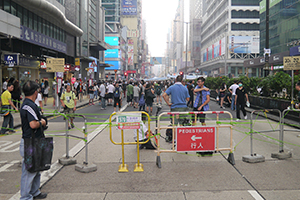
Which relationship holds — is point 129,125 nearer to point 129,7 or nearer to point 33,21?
point 33,21

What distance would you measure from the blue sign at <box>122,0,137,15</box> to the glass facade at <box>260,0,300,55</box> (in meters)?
98.8

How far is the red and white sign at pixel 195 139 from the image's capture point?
20.6ft

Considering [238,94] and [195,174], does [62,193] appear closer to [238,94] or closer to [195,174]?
[195,174]

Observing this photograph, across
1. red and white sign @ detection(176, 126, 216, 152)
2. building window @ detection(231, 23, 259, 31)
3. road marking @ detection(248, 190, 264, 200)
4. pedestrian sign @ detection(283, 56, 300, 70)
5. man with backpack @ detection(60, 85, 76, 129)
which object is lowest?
road marking @ detection(248, 190, 264, 200)

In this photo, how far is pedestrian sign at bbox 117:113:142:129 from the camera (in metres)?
6.09

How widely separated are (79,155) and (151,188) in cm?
298

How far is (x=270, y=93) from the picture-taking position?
53.9ft

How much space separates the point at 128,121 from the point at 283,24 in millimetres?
42450

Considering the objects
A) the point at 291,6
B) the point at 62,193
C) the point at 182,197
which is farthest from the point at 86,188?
the point at 291,6

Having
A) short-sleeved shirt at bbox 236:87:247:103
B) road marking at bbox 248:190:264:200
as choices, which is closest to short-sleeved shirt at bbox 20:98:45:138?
road marking at bbox 248:190:264:200

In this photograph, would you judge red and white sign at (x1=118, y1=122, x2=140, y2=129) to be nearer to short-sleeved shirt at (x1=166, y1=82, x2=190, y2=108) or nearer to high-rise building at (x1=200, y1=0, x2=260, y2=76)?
short-sleeved shirt at (x1=166, y1=82, x2=190, y2=108)

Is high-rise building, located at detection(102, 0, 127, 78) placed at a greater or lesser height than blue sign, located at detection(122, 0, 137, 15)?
lesser

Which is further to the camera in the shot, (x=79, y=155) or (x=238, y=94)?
(x=238, y=94)

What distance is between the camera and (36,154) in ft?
14.4
